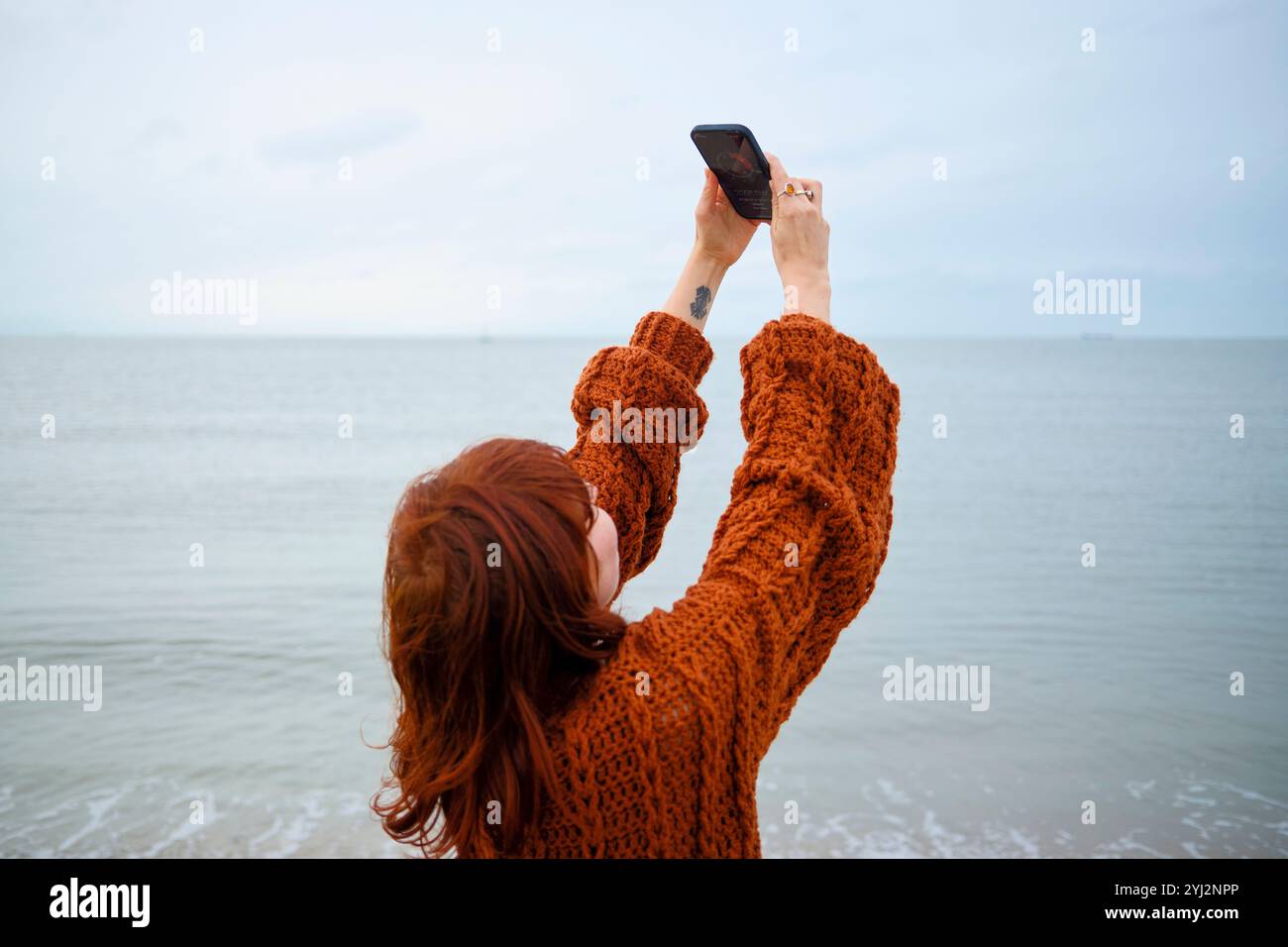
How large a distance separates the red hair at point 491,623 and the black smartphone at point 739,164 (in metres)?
0.62

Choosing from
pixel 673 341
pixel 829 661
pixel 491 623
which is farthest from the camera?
pixel 829 661

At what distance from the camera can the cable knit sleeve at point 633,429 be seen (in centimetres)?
172

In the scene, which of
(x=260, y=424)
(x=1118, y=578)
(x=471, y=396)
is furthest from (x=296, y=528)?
(x=471, y=396)

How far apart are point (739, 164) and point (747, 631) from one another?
0.79 meters

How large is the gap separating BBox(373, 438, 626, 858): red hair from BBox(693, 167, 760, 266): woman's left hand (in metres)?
0.64

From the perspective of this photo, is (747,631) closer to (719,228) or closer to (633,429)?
(633,429)

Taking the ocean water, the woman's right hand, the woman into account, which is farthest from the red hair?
the ocean water

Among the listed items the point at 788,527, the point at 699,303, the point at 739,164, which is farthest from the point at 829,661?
the point at 788,527

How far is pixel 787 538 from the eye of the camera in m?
1.38

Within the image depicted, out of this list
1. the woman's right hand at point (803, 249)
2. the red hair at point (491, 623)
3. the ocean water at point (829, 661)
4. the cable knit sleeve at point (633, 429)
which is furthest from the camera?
the ocean water at point (829, 661)

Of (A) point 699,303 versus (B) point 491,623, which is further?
(A) point 699,303

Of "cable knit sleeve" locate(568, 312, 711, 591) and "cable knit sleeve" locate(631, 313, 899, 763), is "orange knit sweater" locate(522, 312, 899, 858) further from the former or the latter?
"cable knit sleeve" locate(568, 312, 711, 591)

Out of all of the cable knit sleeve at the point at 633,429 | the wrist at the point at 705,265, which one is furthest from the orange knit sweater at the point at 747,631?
the wrist at the point at 705,265

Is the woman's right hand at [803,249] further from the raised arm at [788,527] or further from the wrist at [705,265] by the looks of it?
the wrist at [705,265]
